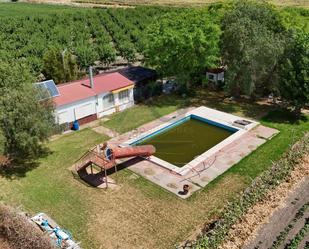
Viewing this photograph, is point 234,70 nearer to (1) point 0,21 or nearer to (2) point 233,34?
(2) point 233,34

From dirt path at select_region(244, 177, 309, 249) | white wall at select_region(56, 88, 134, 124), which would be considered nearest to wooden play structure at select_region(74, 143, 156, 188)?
white wall at select_region(56, 88, 134, 124)

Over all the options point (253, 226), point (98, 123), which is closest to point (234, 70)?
point (98, 123)

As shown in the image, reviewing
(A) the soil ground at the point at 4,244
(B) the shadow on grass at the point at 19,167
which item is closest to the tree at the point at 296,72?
(B) the shadow on grass at the point at 19,167

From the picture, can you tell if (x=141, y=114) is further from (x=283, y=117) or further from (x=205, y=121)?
(x=283, y=117)

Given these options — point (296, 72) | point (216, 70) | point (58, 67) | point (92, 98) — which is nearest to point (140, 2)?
point (216, 70)

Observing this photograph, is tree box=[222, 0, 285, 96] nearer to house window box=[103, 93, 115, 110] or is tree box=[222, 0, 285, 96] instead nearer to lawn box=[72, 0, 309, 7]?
house window box=[103, 93, 115, 110]

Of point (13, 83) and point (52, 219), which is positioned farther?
point (13, 83)
